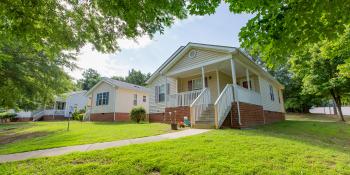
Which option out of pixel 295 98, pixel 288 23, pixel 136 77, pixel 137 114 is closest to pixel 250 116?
pixel 288 23

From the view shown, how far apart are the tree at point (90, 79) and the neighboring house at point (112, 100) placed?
37.0 meters

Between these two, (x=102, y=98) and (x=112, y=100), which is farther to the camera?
(x=102, y=98)

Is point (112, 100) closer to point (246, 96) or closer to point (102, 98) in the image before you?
point (102, 98)

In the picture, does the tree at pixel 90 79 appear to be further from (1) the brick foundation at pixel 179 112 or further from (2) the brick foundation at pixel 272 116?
(2) the brick foundation at pixel 272 116

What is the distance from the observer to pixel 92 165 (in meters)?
3.90

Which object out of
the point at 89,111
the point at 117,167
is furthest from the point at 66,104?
the point at 117,167

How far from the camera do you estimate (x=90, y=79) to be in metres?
58.6

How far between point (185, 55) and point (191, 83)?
2.51 m

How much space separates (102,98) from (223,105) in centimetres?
1675

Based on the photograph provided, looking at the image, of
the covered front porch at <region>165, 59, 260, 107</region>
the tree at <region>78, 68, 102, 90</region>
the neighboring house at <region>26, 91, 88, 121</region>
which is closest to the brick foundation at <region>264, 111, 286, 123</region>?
the covered front porch at <region>165, 59, 260, 107</region>

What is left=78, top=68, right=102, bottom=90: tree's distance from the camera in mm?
57688

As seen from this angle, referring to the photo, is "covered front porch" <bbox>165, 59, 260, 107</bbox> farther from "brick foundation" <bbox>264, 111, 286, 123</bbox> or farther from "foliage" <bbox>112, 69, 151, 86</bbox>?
"foliage" <bbox>112, 69, 151, 86</bbox>

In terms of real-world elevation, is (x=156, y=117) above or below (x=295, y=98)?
below

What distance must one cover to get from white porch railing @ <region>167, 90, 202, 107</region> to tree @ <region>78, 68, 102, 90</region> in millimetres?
49075
